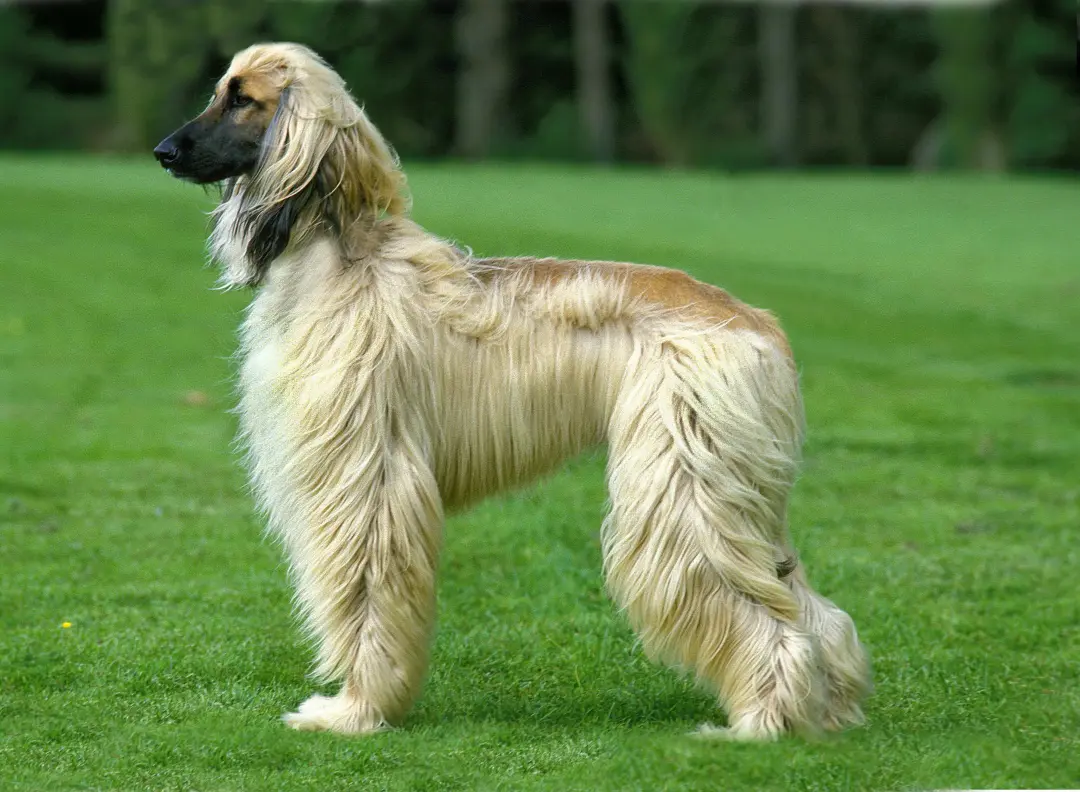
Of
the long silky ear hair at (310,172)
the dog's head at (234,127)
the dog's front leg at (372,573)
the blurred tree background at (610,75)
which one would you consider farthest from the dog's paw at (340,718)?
the blurred tree background at (610,75)

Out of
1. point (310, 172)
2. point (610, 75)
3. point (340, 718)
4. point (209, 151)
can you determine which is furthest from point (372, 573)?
point (610, 75)

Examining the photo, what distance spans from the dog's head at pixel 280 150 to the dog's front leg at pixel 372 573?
74 cm

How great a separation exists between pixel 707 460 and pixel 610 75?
33417mm

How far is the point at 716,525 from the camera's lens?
422 centimetres

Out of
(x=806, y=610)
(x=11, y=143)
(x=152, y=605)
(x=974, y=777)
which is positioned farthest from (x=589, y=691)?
(x=11, y=143)

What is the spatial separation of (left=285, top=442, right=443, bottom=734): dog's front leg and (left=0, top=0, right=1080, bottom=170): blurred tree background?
24887 mm

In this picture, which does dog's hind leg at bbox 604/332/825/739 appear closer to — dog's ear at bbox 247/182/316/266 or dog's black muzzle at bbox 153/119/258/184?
dog's ear at bbox 247/182/316/266

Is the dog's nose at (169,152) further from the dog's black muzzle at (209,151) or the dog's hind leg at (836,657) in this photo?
the dog's hind leg at (836,657)

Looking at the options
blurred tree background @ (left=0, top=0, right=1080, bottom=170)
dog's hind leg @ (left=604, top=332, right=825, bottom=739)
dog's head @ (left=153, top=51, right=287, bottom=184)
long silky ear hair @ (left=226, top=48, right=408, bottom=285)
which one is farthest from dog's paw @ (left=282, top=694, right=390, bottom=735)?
blurred tree background @ (left=0, top=0, right=1080, bottom=170)

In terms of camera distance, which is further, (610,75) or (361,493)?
(610,75)

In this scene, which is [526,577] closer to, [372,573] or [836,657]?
[372,573]

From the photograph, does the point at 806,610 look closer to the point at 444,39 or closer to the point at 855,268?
the point at 855,268

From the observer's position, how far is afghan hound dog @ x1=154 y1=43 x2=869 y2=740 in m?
4.25

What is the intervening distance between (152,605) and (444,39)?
99.1 feet
